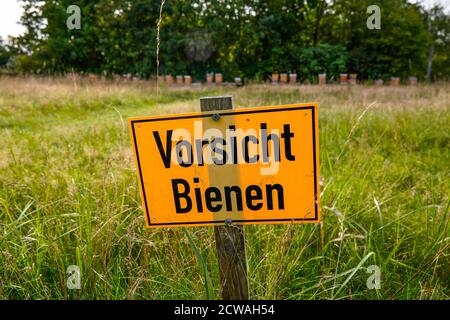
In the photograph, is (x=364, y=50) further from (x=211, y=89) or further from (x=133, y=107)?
(x=133, y=107)

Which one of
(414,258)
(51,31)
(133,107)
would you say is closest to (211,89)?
(133,107)

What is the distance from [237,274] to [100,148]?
294cm

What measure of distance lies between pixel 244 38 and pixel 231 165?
72.6 ft

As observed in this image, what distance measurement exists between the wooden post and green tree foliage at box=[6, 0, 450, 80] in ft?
67.1

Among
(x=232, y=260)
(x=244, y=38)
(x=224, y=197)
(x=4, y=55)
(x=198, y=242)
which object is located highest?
(x=4, y=55)

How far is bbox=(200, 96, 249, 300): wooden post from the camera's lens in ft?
3.78

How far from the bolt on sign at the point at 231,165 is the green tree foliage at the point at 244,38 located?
2041 centimetres

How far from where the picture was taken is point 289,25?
73.8 ft

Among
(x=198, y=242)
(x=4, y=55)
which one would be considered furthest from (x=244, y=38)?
(x=4, y=55)

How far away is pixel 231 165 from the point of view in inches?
42.6

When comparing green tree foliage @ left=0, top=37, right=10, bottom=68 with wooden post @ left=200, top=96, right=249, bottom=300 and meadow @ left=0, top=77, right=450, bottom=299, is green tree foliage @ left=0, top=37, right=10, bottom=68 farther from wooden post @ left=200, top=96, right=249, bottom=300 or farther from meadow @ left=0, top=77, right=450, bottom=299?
wooden post @ left=200, top=96, right=249, bottom=300

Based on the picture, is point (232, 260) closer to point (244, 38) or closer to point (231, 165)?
point (231, 165)

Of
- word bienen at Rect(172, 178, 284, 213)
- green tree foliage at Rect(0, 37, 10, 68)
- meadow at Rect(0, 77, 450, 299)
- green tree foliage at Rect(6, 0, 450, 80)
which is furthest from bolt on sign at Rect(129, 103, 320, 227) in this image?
green tree foliage at Rect(0, 37, 10, 68)

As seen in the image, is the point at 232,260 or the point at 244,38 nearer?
the point at 232,260
